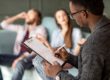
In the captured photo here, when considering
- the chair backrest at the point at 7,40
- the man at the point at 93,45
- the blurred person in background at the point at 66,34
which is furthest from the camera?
the chair backrest at the point at 7,40

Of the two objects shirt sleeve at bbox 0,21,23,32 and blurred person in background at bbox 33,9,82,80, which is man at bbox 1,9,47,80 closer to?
shirt sleeve at bbox 0,21,23,32

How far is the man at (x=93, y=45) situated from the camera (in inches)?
44.4

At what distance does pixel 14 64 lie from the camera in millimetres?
2494

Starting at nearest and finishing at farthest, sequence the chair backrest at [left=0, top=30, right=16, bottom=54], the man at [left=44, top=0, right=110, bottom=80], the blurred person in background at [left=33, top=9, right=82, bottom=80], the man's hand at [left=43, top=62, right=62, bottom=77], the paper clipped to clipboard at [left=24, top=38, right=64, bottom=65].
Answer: the man at [left=44, top=0, right=110, bottom=80], the man's hand at [left=43, top=62, right=62, bottom=77], the paper clipped to clipboard at [left=24, top=38, right=64, bottom=65], the blurred person in background at [left=33, top=9, right=82, bottom=80], the chair backrest at [left=0, top=30, right=16, bottom=54]

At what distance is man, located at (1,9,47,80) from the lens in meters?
2.46

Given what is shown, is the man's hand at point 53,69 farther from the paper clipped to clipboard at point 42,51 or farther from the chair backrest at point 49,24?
the chair backrest at point 49,24

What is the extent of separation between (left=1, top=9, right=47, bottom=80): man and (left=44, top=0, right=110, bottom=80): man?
4.05ft

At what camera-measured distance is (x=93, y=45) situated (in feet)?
3.75

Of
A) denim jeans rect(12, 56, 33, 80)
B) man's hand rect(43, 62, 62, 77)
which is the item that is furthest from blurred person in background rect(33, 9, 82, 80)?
man's hand rect(43, 62, 62, 77)

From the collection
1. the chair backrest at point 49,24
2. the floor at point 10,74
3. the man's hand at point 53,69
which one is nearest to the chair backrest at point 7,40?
the floor at point 10,74

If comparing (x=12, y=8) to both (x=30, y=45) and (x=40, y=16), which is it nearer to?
(x=40, y=16)

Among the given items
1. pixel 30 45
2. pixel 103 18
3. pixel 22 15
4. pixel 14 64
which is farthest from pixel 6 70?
pixel 103 18

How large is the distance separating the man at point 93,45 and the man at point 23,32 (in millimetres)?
1235

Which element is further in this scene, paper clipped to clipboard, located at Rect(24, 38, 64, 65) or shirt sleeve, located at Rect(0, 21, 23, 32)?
shirt sleeve, located at Rect(0, 21, 23, 32)
